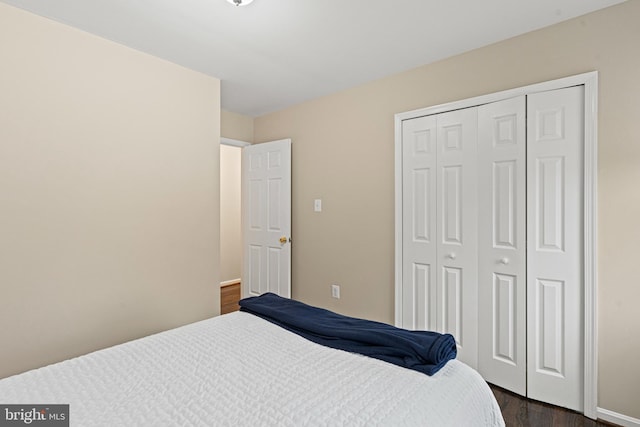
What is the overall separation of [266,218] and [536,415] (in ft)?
9.64

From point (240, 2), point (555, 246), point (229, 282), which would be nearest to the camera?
point (240, 2)

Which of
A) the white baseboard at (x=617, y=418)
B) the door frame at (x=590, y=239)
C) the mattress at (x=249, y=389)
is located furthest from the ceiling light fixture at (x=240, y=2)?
the white baseboard at (x=617, y=418)

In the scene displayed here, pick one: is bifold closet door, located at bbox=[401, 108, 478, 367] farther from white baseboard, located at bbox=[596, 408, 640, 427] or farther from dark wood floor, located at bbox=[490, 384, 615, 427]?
white baseboard, located at bbox=[596, 408, 640, 427]

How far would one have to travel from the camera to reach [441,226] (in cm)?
260

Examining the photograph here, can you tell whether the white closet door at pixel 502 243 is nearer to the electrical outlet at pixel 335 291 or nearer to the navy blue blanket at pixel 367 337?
the navy blue blanket at pixel 367 337

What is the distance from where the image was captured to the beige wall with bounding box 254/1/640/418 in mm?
1887

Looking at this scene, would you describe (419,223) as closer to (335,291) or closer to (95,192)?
(335,291)

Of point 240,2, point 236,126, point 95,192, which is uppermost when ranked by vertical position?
point 240,2

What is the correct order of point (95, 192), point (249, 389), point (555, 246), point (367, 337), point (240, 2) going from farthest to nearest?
point (95, 192) → point (555, 246) → point (240, 2) → point (367, 337) → point (249, 389)

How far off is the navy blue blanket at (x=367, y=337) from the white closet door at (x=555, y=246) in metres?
1.14

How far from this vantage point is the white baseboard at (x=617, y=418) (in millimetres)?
1865

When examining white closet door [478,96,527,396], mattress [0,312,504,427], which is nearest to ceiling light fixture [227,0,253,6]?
white closet door [478,96,527,396]

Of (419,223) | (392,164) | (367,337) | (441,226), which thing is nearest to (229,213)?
(392,164)

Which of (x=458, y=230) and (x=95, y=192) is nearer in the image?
(x=95, y=192)
